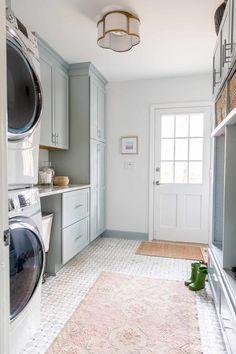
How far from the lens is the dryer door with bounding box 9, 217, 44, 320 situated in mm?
1176

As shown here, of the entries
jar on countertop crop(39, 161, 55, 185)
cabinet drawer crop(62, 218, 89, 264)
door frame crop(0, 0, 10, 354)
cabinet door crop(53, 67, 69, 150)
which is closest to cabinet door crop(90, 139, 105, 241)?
cabinet drawer crop(62, 218, 89, 264)

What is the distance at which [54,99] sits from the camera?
2.67 m

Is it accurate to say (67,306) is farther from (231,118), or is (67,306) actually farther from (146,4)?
(146,4)

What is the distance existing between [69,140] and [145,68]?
136 centimetres

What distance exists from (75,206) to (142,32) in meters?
1.85

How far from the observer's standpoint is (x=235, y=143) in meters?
1.53

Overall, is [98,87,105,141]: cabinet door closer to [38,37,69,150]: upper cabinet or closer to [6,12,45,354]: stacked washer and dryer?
[38,37,69,150]: upper cabinet

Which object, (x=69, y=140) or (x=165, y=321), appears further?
(x=69, y=140)

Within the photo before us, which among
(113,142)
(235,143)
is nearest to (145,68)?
(113,142)

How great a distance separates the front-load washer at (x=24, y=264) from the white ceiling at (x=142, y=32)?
1.55 meters

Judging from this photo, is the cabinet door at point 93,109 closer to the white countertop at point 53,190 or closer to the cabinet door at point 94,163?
the cabinet door at point 94,163

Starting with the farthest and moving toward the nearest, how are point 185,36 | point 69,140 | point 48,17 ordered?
point 69,140
point 185,36
point 48,17

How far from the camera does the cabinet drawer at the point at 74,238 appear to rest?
2344mm

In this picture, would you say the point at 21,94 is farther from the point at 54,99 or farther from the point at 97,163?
the point at 97,163
